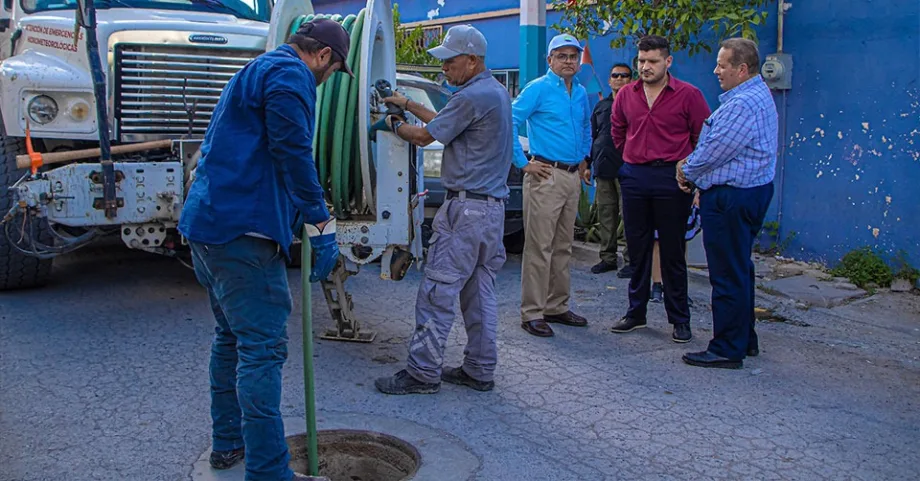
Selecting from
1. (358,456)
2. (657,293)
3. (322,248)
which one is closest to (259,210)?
(322,248)

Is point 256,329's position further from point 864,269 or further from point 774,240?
point 774,240

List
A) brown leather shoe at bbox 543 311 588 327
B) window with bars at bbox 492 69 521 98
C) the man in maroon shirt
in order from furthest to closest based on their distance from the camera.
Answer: window with bars at bbox 492 69 521 98
brown leather shoe at bbox 543 311 588 327
the man in maroon shirt

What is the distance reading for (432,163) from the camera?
764cm

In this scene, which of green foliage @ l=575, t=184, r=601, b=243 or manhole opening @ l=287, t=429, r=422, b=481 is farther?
green foliage @ l=575, t=184, r=601, b=243

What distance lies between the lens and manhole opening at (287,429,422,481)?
3844 millimetres

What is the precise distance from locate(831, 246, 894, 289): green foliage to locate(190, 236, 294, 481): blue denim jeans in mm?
5792

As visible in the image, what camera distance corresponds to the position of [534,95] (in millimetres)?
5941

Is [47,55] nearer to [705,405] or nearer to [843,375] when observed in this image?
[705,405]

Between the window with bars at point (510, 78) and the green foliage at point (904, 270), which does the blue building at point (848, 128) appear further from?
the window with bars at point (510, 78)

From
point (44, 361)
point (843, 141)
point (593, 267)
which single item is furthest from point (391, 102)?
point (843, 141)

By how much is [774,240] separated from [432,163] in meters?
3.47

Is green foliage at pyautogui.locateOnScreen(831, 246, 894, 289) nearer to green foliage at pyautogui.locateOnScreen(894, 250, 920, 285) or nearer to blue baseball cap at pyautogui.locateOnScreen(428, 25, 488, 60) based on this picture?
green foliage at pyautogui.locateOnScreen(894, 250, 920, 285)

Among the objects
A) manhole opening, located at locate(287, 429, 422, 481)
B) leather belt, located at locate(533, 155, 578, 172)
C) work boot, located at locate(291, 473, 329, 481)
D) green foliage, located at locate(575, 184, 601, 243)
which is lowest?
manhole opening, located at locate(287, 429, 422, 481)

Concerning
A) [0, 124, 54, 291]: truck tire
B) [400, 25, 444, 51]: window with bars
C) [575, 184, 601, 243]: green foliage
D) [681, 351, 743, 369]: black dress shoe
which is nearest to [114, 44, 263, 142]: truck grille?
[0, 124, 54, 291]: truck tire
